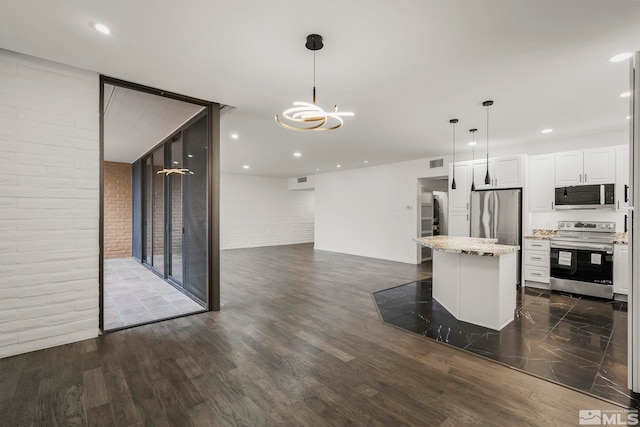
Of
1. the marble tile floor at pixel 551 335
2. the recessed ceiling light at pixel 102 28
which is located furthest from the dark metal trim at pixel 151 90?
the marble tile floor at pixel 551 335

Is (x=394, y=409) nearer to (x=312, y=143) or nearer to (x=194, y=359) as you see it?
(x=194, y=359)

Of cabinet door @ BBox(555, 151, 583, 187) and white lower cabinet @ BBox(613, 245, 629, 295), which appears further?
cabinet door @ BBox(555, 151, 583, 187)

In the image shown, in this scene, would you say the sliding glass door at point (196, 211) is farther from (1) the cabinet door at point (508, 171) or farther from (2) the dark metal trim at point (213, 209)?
(1) the cabinet door at point (508, 171)

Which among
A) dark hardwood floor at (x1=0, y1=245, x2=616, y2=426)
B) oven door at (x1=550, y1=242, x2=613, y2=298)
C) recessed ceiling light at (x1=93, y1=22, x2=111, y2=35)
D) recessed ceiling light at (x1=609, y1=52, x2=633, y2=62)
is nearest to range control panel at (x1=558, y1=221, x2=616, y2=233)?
oven door at (x1=550, y1=242, x2=613, y2=298)

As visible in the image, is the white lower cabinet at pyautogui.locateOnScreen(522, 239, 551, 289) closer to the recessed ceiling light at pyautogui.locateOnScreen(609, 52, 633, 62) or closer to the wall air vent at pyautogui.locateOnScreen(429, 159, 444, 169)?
the wall air vent at pyautogui.locateOnScreen(429, 159, 444, 169)

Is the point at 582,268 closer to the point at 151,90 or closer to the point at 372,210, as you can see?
the point at 372,210

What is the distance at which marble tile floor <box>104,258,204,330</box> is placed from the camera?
369cm

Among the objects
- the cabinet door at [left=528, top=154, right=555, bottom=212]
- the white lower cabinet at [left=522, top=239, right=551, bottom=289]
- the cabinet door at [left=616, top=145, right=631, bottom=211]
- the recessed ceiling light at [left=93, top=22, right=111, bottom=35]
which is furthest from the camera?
the cabinet door at [left=528, top=154, right=555, bottom=212]

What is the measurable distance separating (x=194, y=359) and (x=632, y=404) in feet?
11.4

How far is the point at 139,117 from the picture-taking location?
15.0ft

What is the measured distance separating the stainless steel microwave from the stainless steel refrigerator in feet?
2.08

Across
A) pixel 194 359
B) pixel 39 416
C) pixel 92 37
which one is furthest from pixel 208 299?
pixel 92 37

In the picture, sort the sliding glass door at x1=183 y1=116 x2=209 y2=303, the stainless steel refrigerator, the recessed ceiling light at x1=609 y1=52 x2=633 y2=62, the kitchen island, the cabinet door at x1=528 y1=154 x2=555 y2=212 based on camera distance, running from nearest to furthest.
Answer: the recessed ceiling light at x1=609 y1=52 x2=633 y2=62 < the kitchen island < the sliding glass door at x1=183 y1=116 x2=209 y2=303 < the cabinet door at x1=528 y1=154 x2=555 y2=212 < the stainless steel refrigerator

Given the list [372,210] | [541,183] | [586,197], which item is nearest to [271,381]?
[586,197]
